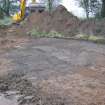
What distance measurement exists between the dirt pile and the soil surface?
313 cm

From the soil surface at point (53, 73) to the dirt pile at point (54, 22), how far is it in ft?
10.3

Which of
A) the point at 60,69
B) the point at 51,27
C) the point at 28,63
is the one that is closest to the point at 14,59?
the point at 28,63

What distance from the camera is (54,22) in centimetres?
1705

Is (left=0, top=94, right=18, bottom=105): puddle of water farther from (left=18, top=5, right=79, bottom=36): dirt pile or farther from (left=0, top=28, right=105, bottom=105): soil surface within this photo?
(left=18, top=5, right=79, bottom=36): dirt pile

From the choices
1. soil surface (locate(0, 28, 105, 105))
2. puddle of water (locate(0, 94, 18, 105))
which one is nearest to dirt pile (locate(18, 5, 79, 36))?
soil surface (locate(0, 28, 105, 105))

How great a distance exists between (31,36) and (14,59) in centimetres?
532

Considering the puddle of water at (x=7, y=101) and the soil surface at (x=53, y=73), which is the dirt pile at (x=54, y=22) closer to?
the soil surface at (x=53, y=73)

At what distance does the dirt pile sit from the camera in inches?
645

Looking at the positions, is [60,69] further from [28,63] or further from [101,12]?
[101,12]

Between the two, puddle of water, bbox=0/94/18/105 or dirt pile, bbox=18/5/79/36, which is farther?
dirt pile, bbox=18/5/79/36

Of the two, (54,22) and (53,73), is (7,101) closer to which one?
(53,73)

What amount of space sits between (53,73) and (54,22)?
865cm

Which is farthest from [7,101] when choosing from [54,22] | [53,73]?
[54,22]

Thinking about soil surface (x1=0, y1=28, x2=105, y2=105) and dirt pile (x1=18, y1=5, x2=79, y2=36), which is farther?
dirt pile (x1=18, y1=5, x2=79, y2=36)
